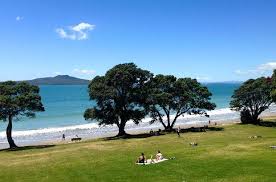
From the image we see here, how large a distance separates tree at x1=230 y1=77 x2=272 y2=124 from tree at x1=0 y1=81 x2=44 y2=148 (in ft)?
142

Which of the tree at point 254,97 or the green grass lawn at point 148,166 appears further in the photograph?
the tree at point 254,97

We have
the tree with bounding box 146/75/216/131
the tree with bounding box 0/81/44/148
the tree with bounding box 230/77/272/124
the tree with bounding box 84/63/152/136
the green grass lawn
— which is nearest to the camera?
the green grass lawn

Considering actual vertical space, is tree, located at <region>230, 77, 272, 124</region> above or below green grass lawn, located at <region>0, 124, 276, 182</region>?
above

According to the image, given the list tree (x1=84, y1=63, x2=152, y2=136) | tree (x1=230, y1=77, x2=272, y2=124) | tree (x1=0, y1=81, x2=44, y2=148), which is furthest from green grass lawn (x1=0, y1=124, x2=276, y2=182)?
tree (x1=230, y1=77, x2=272, y2=124)

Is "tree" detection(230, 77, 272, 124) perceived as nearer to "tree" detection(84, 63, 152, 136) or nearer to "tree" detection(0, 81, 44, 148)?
"tree" detection(84, 63, 152, 136)

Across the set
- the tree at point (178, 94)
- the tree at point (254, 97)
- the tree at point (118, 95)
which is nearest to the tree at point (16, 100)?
the tree at point (118, 95)

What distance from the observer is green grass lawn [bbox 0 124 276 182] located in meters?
37.3

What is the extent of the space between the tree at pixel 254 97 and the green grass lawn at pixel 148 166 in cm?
3643

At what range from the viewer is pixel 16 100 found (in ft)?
234

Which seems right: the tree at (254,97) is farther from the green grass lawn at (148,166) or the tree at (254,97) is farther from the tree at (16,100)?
the tree at (16,100)

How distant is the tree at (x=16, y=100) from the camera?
71.0 metres

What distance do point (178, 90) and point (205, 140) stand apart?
23.9 m

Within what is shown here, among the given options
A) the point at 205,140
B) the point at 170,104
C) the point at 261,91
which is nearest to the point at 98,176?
the point at 205,140

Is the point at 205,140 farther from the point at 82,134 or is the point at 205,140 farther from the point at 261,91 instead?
the point at 82,134
